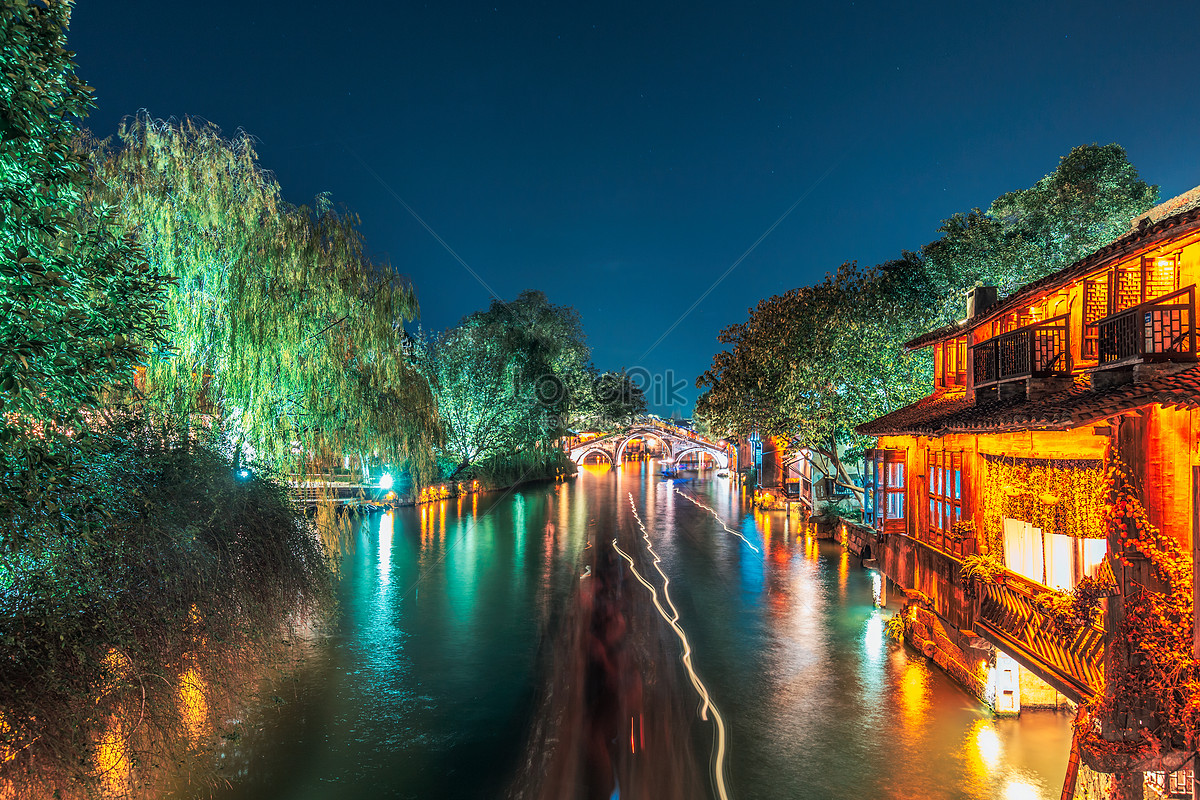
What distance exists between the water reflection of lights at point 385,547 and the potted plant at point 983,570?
54.2 feet

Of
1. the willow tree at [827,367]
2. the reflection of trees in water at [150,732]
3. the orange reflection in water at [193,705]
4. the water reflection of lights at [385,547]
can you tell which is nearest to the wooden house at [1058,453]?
the willow tree at [827,367]

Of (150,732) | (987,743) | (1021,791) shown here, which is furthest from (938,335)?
(150,732)

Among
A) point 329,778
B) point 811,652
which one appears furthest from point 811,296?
point 329,778

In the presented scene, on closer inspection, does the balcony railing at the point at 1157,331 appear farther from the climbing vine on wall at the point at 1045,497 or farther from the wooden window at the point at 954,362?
the wooden window at the point at 954,362

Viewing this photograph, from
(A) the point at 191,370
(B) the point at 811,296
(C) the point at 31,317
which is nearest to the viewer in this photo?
(C) the point at 31,317

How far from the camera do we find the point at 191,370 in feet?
42.0

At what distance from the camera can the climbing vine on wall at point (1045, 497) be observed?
9289mm

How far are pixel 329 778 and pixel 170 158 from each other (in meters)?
11.5

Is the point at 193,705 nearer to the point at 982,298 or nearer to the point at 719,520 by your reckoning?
the point at 982,298

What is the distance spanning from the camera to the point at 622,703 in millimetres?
11758

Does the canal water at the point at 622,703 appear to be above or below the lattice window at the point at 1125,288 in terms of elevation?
below

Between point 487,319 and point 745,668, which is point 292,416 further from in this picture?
point 487,319

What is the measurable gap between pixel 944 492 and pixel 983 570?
11.1 feet

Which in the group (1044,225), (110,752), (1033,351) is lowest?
(110,752)
